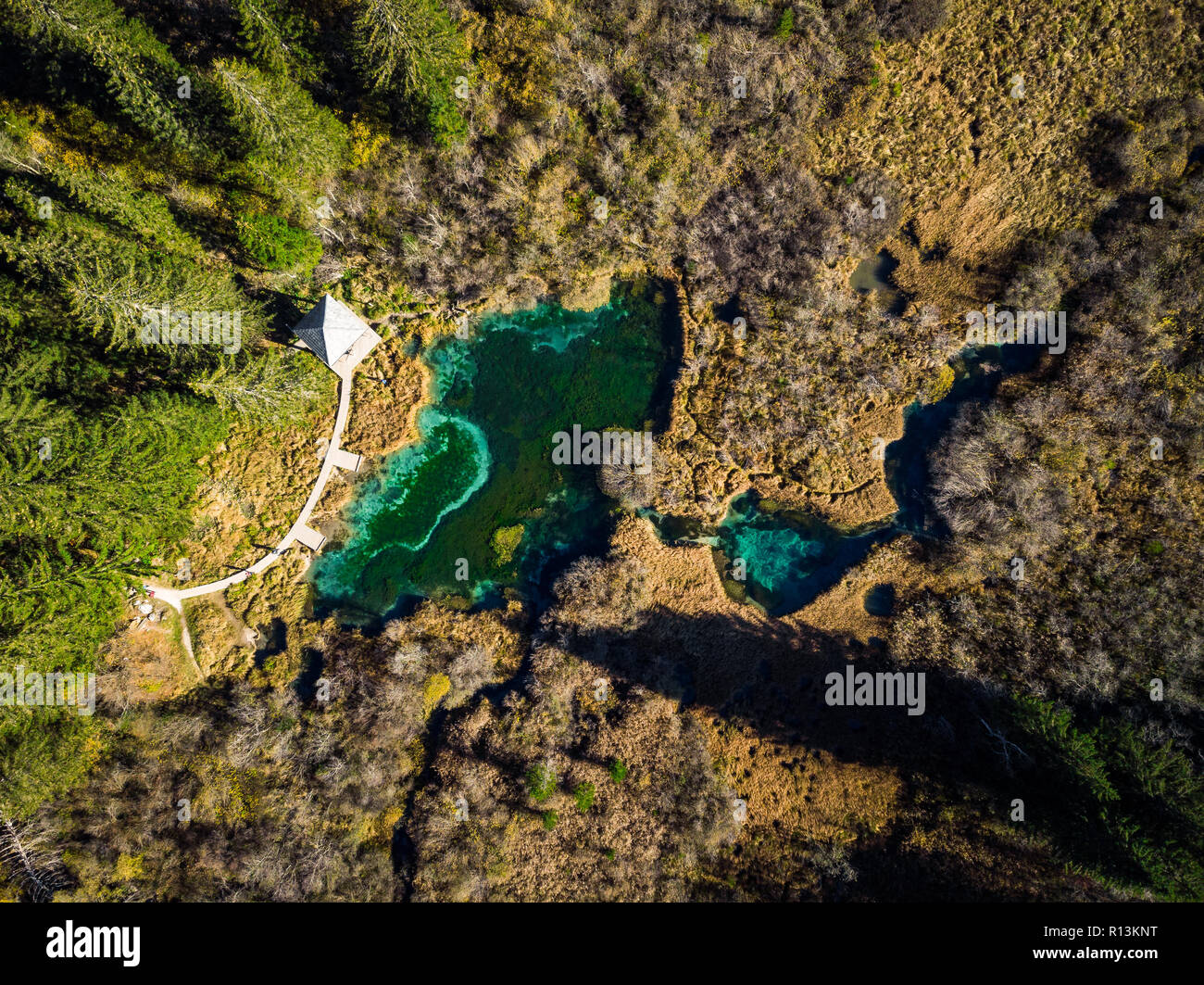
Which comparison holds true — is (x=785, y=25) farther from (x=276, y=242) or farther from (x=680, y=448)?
(x=276, y=242)

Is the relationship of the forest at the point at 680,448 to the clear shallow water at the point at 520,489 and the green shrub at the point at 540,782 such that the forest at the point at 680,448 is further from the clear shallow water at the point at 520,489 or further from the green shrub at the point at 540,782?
the clear shallow water at the point at 520,489

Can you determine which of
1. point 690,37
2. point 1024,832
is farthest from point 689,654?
point 690,37

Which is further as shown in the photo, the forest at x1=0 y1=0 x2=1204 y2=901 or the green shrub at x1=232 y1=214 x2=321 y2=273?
the forest at x1=0 y1=0 x2=1204 y2=901

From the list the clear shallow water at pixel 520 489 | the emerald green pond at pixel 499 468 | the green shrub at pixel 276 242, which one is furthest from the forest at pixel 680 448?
the emerald green pond at pixel 499 468

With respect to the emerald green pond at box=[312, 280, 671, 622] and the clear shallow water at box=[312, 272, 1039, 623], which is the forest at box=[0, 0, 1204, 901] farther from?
the emerald green pond at box=[312, 280, 671, 622]

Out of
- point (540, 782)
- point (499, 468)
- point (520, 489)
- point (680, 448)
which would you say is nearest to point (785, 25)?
point (680, 448)

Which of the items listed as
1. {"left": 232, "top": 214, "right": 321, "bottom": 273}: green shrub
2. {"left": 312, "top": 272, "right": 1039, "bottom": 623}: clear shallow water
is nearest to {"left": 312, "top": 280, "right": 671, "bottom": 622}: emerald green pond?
{"left": 312, "top": 272, "right": 1039, "bottom": 623}: clear shallow water
